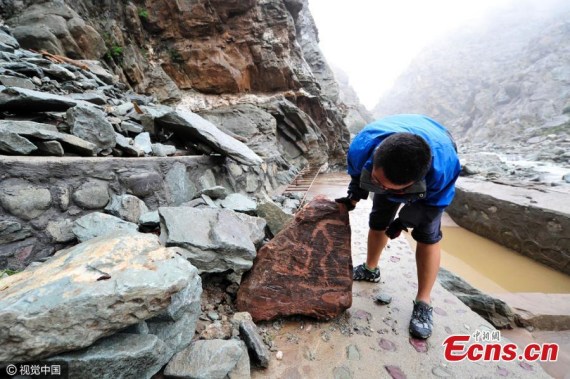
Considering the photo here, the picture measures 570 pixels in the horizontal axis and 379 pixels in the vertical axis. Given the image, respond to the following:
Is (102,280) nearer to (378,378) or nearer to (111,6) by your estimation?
(378,378)

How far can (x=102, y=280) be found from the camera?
35.9 inches

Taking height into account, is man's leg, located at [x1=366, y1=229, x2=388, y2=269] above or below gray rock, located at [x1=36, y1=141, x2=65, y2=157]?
below

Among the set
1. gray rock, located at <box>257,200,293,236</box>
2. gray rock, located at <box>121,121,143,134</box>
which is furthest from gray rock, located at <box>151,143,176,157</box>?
gray rock, located at <box>257,200,293,236</box>

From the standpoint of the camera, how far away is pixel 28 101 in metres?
1.91

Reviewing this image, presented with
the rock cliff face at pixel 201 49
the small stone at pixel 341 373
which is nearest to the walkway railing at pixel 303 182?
the rock cliff face at pixel 201 49

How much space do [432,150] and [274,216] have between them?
130 cm

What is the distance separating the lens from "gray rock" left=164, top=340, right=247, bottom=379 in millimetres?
1065

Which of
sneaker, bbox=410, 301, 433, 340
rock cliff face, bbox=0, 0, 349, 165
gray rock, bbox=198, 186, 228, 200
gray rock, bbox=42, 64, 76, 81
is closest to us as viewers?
sneaker, bbox=410, 301, 433, 340

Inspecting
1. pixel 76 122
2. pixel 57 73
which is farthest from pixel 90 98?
pixel 76 122

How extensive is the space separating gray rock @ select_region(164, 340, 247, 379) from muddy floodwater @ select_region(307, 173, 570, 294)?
2732 millimetres

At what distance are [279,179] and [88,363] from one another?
537 cm

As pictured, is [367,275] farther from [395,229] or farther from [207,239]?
[207,239]

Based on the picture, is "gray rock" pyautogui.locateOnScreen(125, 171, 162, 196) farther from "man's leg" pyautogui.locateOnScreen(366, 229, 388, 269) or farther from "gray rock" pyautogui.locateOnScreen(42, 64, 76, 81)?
"gray rock" pyautogui.locateOnScreen(42, 64, 76, 81)

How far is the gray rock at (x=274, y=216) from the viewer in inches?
85.8
